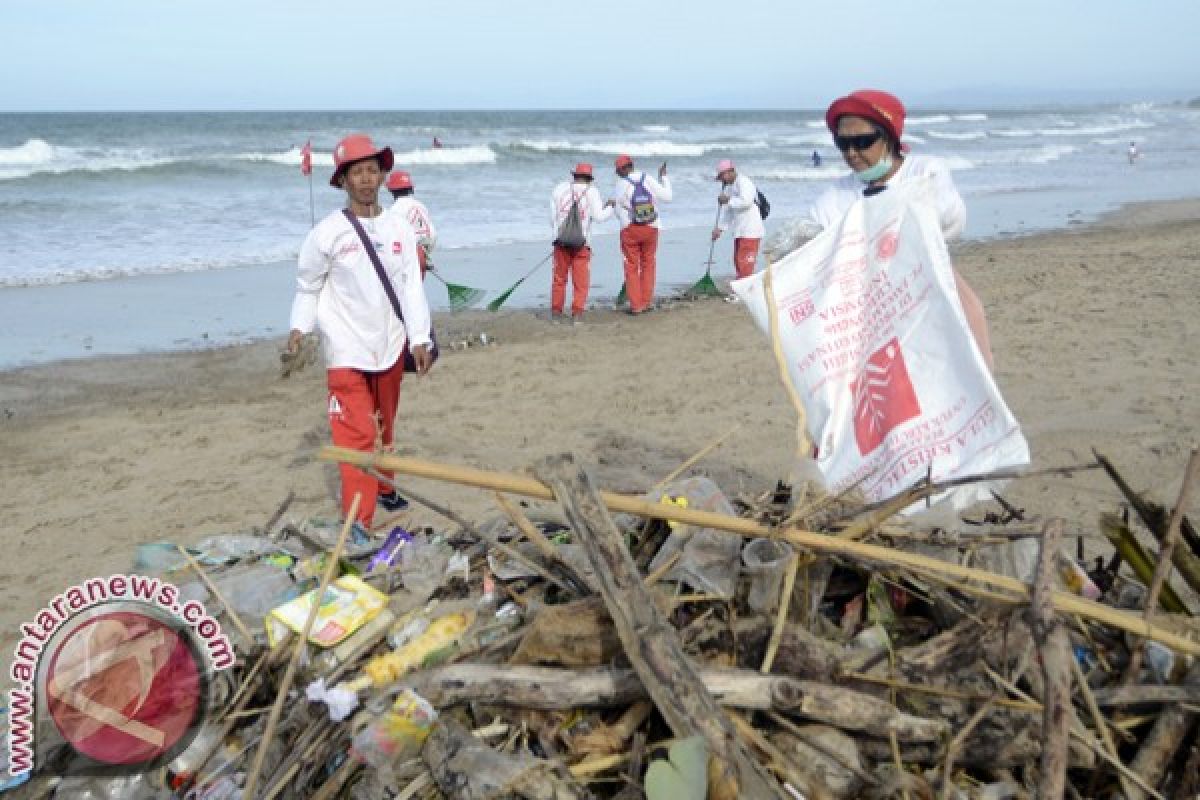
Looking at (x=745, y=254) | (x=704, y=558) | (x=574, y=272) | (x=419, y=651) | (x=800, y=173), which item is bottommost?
(x=574, y=272)

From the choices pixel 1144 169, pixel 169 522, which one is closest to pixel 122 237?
pixel 169 522

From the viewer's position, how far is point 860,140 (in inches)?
129

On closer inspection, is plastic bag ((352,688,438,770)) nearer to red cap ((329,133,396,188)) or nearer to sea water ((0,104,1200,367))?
red cap ((329,133,396,188))

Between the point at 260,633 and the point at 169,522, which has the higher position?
the point at 260,633

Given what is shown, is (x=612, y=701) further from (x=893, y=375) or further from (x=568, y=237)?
(x=568, y=237)

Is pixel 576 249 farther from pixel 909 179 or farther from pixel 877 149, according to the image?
pixel 909 179

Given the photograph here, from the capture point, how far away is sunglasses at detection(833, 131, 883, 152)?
325cm

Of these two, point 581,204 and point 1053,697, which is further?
point 581,204

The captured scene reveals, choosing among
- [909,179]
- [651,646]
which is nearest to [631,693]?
[651,646]

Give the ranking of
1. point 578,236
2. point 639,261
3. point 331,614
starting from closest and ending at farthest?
point 331,614 → point 578,236 → point 639,261

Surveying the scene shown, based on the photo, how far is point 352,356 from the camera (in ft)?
14.7

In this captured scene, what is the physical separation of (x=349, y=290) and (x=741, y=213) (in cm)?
766

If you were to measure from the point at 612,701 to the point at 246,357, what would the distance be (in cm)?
769

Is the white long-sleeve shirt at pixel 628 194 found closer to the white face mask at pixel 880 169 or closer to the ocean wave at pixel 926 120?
the white face mask at pixel 880 169
